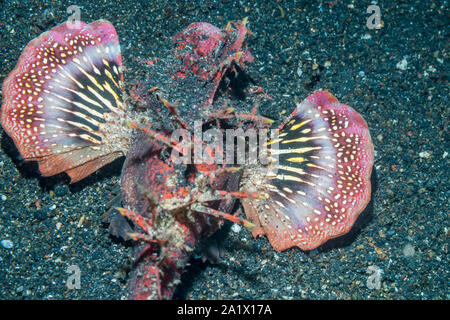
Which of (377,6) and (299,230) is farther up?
(377,6)

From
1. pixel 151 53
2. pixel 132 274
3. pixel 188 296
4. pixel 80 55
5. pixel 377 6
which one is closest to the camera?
pixel 132 274

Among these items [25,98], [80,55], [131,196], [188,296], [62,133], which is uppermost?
[80,55]

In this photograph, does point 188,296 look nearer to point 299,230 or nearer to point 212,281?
point 212,281

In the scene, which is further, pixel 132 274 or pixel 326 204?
pixel 326 204

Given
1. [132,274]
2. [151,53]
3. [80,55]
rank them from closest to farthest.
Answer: [132,274], [80,55], [151,53]

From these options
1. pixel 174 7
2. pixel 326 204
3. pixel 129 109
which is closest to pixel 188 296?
pixel 326 204

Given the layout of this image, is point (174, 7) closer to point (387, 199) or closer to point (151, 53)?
point (151, 53)
